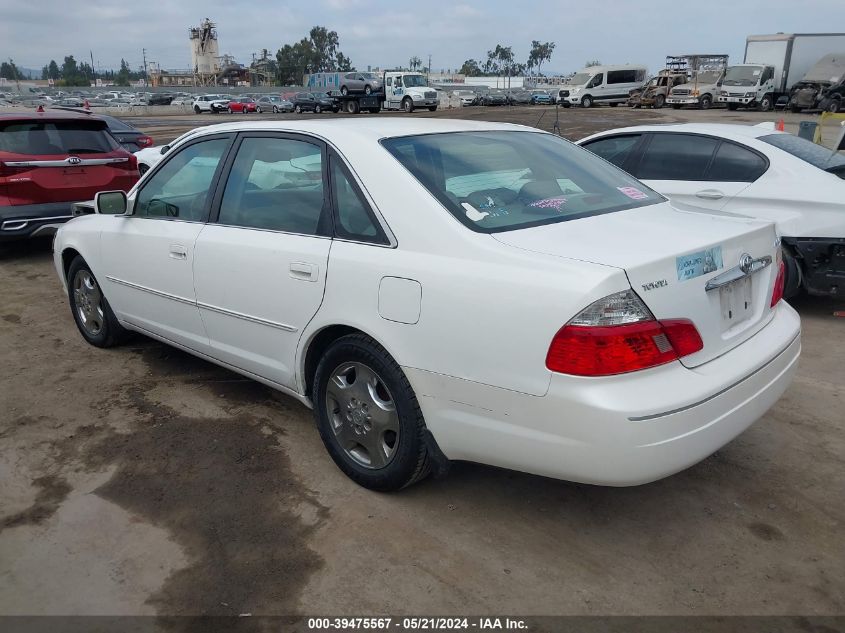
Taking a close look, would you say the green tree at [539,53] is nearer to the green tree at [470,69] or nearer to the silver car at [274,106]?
the green tree at [470,69]

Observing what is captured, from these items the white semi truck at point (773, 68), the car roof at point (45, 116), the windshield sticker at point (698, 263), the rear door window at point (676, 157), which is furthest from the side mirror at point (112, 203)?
the white semi truck at point (773, 68)

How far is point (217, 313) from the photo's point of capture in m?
3.78

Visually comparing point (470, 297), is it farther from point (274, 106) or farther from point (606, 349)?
point (274, 106)

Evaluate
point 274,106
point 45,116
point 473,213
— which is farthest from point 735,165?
point 274,106

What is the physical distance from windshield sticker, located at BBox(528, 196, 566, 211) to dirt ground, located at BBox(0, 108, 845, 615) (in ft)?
4.20

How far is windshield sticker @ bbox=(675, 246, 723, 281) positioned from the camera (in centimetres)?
258

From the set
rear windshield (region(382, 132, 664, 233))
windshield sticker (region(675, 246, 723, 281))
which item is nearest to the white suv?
rear windshield (region(382, 132, 664, 233))

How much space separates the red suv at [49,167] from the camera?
7625 mm

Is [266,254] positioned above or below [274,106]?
below

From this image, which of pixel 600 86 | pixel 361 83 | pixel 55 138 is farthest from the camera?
pixel 600 86

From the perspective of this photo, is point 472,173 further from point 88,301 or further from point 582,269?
point 88,301

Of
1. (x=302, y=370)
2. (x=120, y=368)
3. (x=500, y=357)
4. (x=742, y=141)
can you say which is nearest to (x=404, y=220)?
(x=500, y=357)

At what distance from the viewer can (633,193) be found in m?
3.54

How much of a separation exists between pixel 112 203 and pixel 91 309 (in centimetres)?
103
